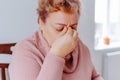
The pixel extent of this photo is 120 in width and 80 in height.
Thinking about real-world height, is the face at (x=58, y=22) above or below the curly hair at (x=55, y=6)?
below

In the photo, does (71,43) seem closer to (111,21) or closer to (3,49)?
(3,49)

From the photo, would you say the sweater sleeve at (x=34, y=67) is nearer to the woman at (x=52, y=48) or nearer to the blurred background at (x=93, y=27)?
the woman at (x=52, y=48)

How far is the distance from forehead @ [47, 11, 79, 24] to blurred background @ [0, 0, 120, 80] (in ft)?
1.95

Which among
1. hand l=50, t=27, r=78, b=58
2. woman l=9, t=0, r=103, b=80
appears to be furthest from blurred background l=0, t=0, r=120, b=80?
hand l=50, t=27, r=78, b=58

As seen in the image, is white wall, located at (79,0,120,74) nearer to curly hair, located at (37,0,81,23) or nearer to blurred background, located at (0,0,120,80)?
blurred background, located at (0,0,120,80)

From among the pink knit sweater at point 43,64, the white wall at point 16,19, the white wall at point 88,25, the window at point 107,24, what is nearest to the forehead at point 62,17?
the pink knit sweater at point 43,64

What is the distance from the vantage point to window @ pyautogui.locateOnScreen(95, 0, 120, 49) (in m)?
2.03

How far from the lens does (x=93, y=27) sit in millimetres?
1884

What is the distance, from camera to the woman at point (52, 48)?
0.85 metres

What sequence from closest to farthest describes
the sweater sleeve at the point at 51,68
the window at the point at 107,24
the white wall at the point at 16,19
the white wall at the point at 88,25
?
the sweater sleeve at the point at 51,68 → the white wall at the point at 16,19 → the white wall at the point at 88,25 → the window at the point at 107,24

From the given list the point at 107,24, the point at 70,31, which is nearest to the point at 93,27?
the point at 107,24

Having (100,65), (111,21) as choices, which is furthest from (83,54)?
(111,21)

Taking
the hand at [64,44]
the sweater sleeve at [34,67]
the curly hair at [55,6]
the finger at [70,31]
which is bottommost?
the sweater sleeve at [34,67]

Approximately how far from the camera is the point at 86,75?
40.1 inches
